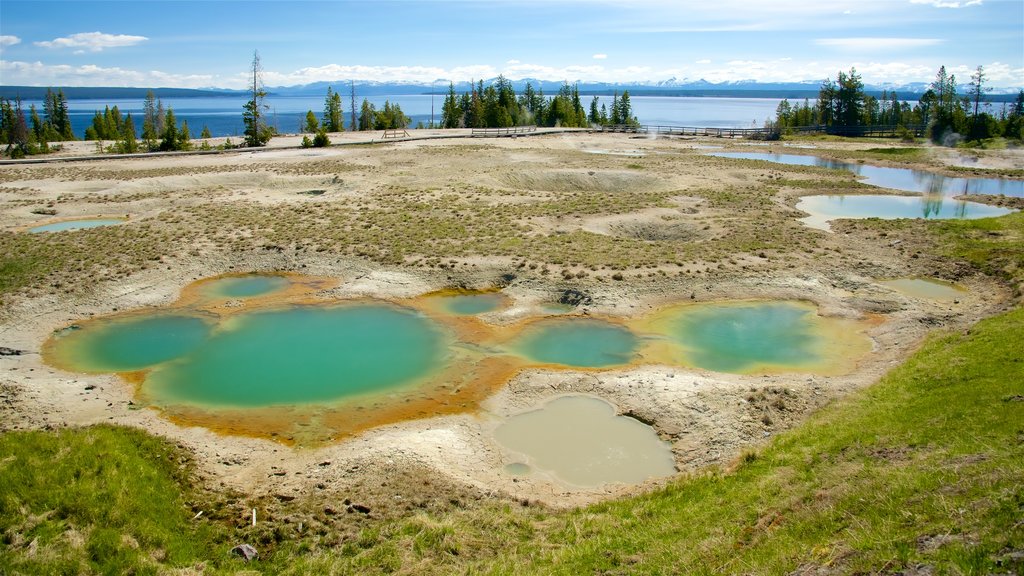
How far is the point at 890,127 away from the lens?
114 metres

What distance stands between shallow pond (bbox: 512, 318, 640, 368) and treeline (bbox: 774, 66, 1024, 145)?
9909 centimetres

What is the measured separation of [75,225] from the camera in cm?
4175

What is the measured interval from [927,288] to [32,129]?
148335 millimetres

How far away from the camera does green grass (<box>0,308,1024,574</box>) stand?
9953mm

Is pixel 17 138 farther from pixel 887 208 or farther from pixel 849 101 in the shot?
pixel 849 101

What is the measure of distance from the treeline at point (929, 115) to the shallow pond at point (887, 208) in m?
58.1

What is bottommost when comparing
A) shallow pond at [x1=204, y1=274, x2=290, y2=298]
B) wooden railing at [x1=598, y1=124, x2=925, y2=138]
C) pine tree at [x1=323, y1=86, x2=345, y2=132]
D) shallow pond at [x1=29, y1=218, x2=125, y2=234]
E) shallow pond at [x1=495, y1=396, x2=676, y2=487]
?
shallow pond at [x1=495, y1=396, x2=676, y2=487]

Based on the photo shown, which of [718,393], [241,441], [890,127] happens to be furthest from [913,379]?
[890,127]

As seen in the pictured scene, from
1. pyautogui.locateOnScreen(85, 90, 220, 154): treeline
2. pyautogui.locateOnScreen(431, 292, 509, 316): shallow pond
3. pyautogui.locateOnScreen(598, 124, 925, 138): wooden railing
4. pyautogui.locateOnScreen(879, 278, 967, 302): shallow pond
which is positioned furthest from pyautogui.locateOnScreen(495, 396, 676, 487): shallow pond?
pyautogui.locateOnScreen(598, 124, 925, 138): wooden railing

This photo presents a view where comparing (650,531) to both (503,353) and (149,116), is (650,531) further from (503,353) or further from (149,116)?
(149,116)

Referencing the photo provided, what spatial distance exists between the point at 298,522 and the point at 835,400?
1580cm

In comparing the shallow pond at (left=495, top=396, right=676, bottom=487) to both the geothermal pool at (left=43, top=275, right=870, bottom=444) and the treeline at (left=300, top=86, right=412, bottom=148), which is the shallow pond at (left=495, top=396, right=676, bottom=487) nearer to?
the geothermal pool at (left=43, top=275, right=870, bottom=444)

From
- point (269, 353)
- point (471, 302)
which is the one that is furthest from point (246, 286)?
point (471, 302)

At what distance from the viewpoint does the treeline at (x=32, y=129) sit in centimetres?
8556
